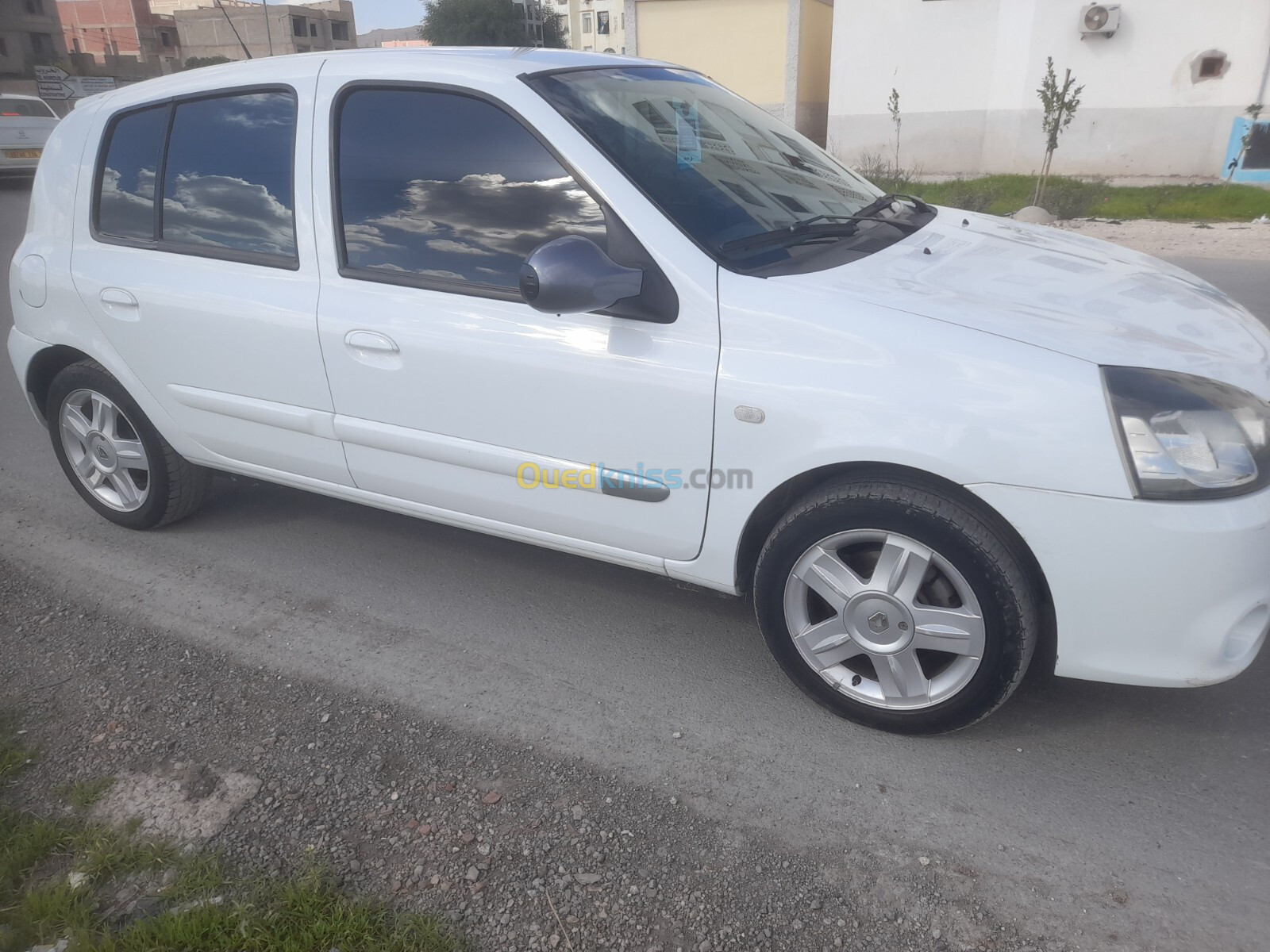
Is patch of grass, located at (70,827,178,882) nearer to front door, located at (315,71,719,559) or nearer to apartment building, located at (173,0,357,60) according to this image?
front door, located at (315,71,719,559)

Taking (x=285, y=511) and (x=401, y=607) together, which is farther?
(x=285, y=511)

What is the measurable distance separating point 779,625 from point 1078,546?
0.85m

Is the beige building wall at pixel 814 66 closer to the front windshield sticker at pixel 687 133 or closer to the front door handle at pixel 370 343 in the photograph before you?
the front windshield sticker at pixel 687 133

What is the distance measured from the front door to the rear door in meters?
0.14

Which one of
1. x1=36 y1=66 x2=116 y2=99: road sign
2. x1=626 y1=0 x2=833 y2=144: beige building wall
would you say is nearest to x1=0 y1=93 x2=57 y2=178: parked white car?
x1=626 y1=0 x2=833 y2=144: beige building wall

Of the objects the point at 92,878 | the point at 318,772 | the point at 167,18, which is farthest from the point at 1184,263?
the point at 167,18

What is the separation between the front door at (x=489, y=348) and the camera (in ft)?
8.70

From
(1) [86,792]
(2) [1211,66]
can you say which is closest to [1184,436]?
(1) [86,792]

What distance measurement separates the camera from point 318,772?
258 centimetres

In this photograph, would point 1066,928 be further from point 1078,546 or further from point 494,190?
point 494,190

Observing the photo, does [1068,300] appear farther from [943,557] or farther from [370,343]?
[370,343]

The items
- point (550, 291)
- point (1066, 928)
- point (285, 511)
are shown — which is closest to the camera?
point (1066, 928)

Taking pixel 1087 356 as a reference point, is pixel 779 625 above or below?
below

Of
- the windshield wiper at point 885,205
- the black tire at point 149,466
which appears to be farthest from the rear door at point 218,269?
the windshield wiper at point 885,205
